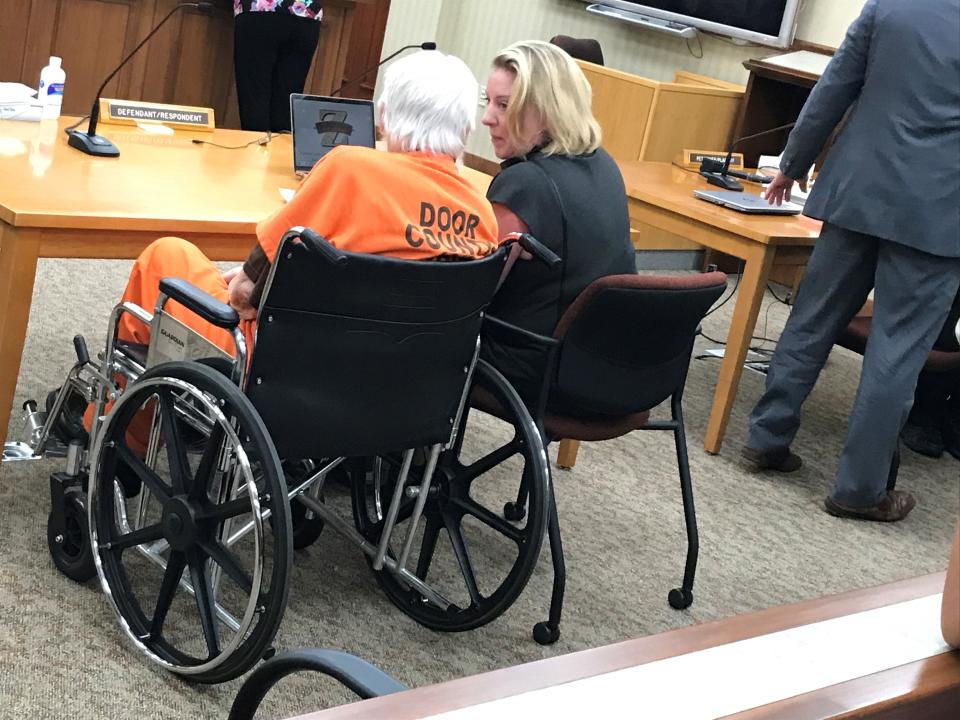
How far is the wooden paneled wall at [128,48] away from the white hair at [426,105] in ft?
11.1

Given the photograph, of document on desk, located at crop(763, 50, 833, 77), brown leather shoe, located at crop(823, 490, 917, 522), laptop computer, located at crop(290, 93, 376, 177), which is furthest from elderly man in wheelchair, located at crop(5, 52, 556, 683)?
document on desk, located at crop(763, 50, 833, 77)

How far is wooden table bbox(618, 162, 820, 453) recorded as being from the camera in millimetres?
3641

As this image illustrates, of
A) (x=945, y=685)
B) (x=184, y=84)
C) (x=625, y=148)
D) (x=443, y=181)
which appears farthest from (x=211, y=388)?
(x=625, y=148)

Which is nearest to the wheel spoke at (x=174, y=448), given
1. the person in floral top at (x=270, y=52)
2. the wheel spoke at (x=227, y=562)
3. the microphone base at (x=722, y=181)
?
the wheel spoke at (x=227, y=562)

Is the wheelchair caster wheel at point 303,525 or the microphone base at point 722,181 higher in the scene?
the microphone base at point 722,181

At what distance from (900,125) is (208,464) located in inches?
81.5

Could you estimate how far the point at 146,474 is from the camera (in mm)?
2160

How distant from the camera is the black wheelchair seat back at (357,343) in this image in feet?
6.44

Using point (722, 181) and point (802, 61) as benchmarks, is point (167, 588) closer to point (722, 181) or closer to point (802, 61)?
point (722, 181)

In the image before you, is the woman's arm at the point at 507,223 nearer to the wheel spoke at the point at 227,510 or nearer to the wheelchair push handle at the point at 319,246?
the wheelchair push handle at the point at 319,246

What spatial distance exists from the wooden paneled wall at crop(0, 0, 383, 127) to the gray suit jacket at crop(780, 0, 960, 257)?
3.01 m

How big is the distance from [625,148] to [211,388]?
14.1 ft

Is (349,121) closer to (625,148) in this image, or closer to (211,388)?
(211,388)

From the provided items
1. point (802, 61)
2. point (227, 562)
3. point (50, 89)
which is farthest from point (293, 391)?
point (802, 61)
